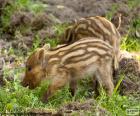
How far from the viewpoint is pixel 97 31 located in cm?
833

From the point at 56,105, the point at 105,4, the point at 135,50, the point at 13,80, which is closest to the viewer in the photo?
the point at 56,105

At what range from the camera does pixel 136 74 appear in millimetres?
8070

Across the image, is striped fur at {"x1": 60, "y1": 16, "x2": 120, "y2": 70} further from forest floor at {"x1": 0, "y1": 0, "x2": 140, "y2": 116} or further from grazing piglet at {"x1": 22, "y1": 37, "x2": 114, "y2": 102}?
grazing piglet at {"x1": 22, "y1": 37, "x2": 114, "y2": 102}

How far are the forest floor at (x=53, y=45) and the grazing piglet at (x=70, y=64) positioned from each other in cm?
15

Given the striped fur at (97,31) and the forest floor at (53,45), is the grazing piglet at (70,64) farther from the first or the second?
the striped fur at (97,31)

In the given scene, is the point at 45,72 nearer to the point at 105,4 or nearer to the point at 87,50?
the point at 87,50

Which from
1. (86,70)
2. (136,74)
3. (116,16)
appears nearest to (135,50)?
(116,16)

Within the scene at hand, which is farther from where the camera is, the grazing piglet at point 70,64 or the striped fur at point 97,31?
the striped fur at point 97,31

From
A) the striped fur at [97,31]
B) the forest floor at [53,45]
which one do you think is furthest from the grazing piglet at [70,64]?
the striped fur at [97,31]

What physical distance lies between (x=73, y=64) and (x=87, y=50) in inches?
8.5

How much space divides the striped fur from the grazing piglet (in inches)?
18.2

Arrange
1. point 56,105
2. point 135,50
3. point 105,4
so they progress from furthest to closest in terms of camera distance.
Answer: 1. point 105,4
2. point 135,50
3. point 56,105

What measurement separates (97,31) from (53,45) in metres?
1.23

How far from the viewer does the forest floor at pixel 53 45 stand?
6773 mm
